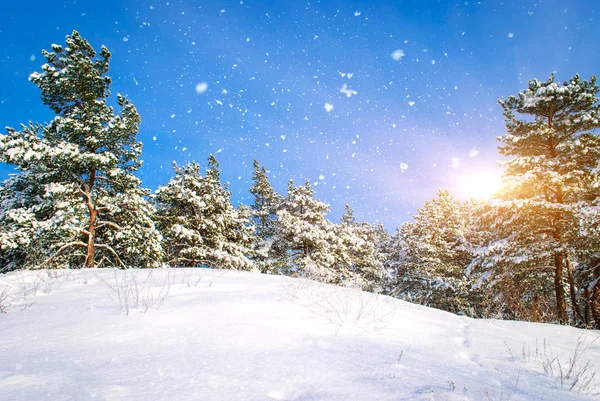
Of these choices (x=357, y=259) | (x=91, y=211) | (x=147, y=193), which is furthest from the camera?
(x=357, y=259)

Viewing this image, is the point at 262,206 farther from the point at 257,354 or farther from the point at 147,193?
the point at 257,354

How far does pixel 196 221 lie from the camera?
18.5 metres

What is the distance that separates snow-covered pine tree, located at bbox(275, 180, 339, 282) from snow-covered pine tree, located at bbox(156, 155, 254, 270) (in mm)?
2759

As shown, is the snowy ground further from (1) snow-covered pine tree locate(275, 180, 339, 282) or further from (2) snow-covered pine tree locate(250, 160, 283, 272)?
(2) snow-covered pine tree locate(250, 160, 283, 272)

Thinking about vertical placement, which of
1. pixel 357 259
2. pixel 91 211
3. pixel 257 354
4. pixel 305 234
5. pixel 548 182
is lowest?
pixel 257 354

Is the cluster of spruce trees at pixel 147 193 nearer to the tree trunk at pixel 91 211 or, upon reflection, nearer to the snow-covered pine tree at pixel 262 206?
the tree trunk at pixel 91 211

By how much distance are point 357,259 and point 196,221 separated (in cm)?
1257

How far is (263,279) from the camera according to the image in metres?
5.66

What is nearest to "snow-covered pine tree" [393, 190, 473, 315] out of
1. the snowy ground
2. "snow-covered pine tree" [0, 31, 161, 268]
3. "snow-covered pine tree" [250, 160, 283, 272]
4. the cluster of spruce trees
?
the cluster of spruce trees

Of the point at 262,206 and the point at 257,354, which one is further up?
the point at 262,206

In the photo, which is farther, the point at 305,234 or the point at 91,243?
the point at 305,234

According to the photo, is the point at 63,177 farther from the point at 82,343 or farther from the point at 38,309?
the point at 82,343

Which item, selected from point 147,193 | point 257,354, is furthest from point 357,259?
point 257,354

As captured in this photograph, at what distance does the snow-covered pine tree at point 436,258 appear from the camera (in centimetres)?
2123
